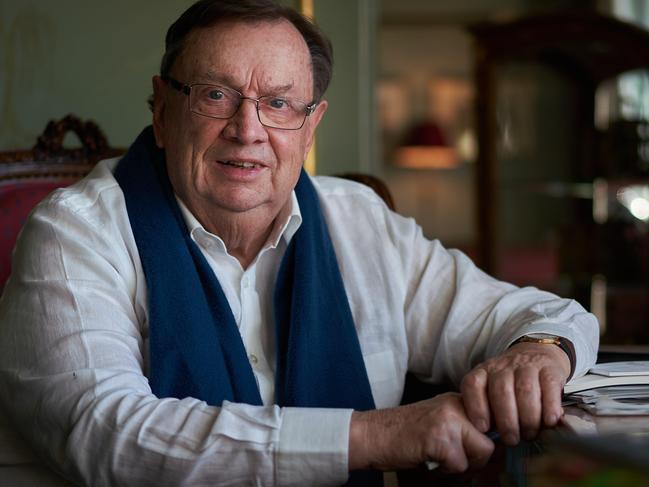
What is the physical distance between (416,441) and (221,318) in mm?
464

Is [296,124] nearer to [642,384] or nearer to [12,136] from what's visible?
[642,384]

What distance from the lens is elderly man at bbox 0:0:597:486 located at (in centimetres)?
113

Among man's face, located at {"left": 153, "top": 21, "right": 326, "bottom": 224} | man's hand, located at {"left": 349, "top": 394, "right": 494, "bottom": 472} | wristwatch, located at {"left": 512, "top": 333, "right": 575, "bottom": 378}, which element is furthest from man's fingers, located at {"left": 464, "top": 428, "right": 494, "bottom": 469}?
man's face, located at {"left": 153, "top": 21, "right": 326, "bottom": 224}

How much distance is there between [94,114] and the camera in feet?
7.91

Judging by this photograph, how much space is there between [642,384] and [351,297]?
0.58 meters

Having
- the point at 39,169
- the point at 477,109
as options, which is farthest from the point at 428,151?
the point at 39,169

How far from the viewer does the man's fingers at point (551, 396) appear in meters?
1.14

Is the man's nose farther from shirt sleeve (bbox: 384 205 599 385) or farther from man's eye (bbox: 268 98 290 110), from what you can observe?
shirt sleeve (bbox: 384 205 599 385)

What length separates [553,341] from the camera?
1.37 meters

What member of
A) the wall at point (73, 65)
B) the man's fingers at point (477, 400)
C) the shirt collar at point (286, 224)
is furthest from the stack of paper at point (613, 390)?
the wall at point (73, 65)

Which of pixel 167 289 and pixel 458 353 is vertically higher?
pixel 167 289

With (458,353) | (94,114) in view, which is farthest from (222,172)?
(94,114)

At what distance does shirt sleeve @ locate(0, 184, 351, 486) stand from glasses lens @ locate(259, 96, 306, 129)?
0.30 meters

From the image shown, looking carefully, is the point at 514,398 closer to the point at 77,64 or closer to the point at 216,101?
the point at 216,101
